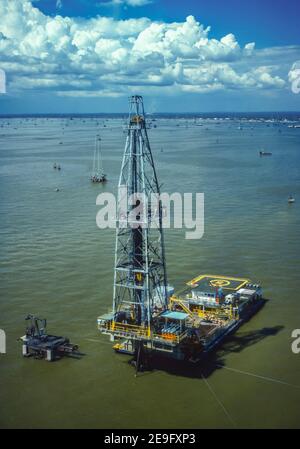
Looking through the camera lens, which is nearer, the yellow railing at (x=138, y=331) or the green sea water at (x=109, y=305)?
the green sea water at (x=109, y=305)

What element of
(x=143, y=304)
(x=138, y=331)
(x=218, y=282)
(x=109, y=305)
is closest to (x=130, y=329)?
(x=138, y=331)

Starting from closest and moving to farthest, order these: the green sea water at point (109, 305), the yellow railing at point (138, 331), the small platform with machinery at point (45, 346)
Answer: the green sea water at point (109, 305) < the yellow railing at point (138, 331) < the small platform with machinery at point (45, 346)

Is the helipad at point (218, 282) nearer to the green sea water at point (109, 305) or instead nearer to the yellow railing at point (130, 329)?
the green sea water at point (109, 305)

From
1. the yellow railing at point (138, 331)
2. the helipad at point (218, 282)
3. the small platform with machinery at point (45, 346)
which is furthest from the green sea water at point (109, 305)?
the yellow railing at point (138, 331)

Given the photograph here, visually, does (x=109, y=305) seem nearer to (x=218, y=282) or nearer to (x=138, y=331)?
(x=138, y=331)

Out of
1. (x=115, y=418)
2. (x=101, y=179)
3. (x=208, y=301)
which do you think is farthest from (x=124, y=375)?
(x=101, y=179)

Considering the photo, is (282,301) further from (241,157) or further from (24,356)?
(241,157)

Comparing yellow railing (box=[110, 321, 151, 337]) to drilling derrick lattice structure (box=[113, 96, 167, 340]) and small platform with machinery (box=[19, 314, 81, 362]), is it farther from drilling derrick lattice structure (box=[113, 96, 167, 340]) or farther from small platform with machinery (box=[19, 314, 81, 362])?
small platform with machinery (box=[19, 314, 81, 362])

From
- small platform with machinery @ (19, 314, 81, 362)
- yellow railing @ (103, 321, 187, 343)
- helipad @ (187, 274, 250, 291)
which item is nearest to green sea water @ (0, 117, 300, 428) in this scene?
small platform with machinery @ (19, 314, 81, 362)

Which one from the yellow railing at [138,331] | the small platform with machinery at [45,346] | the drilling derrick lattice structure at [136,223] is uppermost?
Answer: the drilling derrick lattice structure at [136,223]
